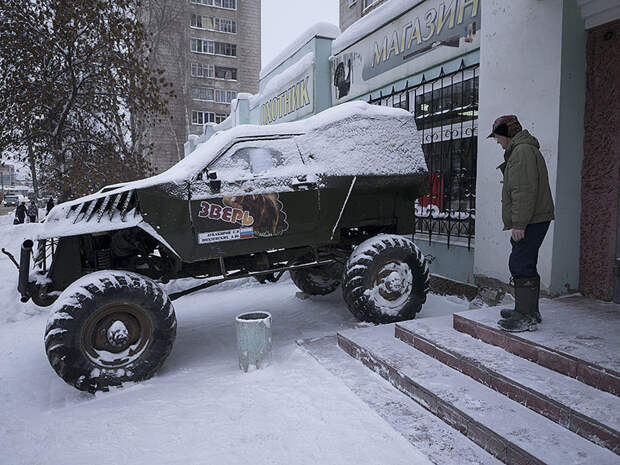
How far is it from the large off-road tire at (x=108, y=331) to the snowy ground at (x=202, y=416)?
19 centimetres

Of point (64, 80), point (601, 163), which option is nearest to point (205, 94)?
point (64, 80)

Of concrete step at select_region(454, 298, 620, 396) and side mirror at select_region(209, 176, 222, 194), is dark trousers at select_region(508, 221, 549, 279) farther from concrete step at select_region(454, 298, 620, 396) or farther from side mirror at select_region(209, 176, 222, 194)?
side mirror at select_region(209, 176, 222, 194)

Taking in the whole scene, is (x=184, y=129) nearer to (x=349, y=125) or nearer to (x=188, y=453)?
(x=349, y=125)

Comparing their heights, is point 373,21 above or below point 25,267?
above

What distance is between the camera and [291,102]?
11.4 metres

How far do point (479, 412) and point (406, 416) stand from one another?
1.64 feet

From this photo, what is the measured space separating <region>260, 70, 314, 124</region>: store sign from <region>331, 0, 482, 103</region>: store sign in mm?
922

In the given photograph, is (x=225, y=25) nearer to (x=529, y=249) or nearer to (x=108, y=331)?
(x=108, y=331)

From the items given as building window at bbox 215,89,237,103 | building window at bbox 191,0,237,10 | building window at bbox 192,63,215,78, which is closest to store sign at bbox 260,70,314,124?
building window at bbox 215,89,237,103

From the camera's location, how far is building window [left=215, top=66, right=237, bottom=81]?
41688mm

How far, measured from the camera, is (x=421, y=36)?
22.3ft

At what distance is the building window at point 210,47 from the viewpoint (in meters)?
40.8

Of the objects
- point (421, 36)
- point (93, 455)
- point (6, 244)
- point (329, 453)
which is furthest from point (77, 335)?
point (6, 244)

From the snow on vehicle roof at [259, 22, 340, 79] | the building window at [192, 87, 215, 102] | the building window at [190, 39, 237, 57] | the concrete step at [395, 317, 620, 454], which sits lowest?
the concrete step at [395, 317, 620, 454]
